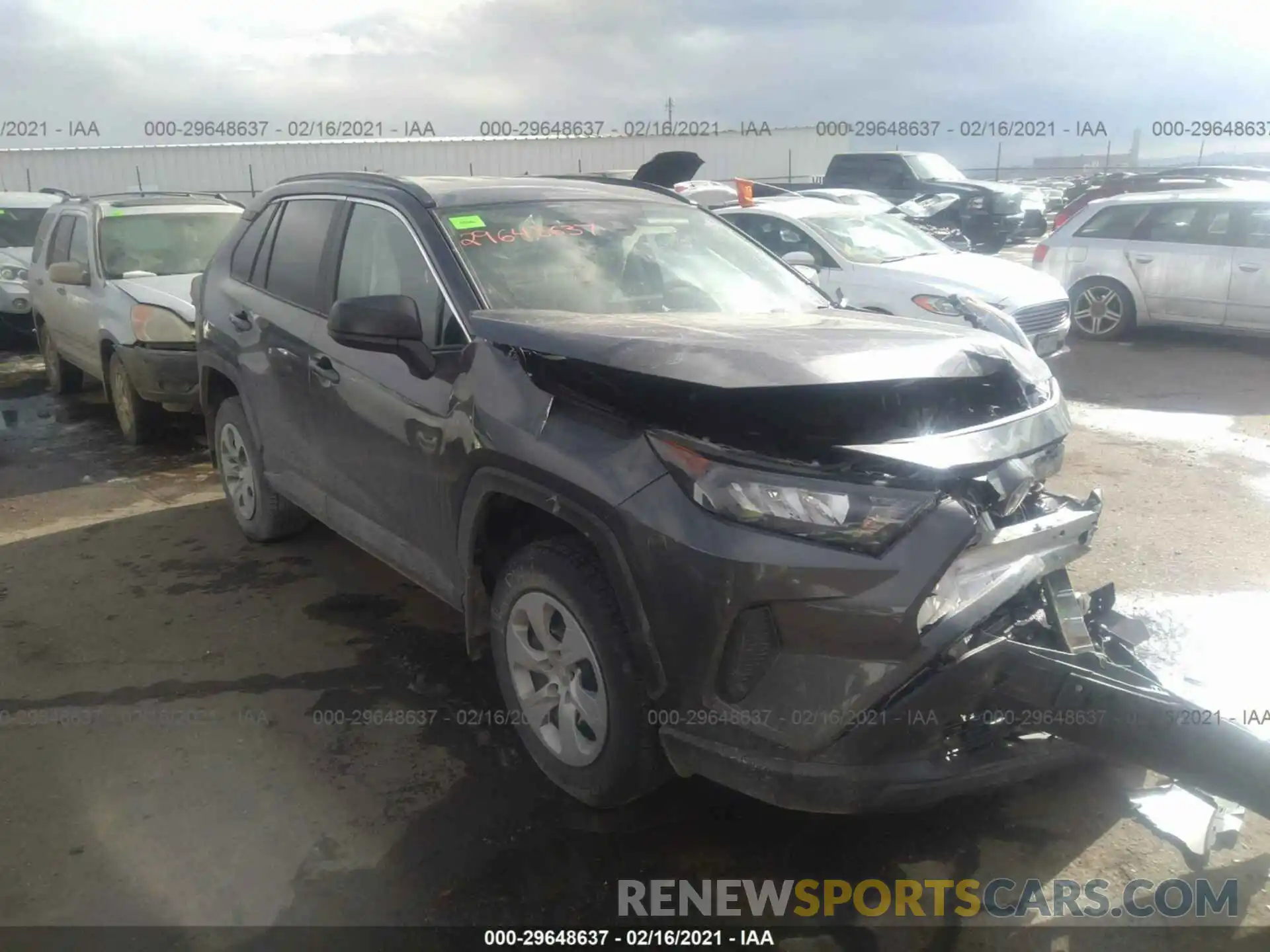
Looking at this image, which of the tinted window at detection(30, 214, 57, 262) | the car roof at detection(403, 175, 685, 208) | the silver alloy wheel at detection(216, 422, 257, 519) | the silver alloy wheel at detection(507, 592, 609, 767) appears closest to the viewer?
the silver alloy wheel at detection(507, 592, 609, 767)

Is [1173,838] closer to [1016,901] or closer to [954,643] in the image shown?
[1016,901]

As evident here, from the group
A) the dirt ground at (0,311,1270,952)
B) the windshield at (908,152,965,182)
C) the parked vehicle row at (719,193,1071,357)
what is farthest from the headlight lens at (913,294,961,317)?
the windshield at (908,152,965,182)

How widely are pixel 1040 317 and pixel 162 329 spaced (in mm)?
→ 6940

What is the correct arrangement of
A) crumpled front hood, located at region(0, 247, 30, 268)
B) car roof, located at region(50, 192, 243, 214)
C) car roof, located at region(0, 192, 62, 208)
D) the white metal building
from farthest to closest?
1. the white metal building
2. car roof, located at region(0, 192, 62, 208)
3. crumpled front hood, located at region(0, 247, 30, 268)
4. car roof, located at region(50, 192, 243, 214)

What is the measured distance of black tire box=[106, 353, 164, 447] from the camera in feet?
23.7

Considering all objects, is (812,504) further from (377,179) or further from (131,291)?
(131,291)

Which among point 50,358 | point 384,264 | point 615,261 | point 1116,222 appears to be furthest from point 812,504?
point 1116,222

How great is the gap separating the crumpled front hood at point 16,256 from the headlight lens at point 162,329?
576 cm

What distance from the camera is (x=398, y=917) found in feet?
8.75

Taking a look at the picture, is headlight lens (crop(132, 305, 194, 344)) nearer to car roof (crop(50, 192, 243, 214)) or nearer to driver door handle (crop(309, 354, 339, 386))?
car roof (crop(50, 192, 243, 214))

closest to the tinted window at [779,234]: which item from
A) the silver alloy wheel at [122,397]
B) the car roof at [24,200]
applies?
the silver alloy wheel at [122,397]

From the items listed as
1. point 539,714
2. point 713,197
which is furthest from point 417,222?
point 713,197

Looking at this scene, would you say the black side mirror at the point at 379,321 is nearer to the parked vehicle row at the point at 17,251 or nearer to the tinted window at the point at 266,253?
the tinted window at the point at 266,253

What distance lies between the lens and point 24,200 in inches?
496
